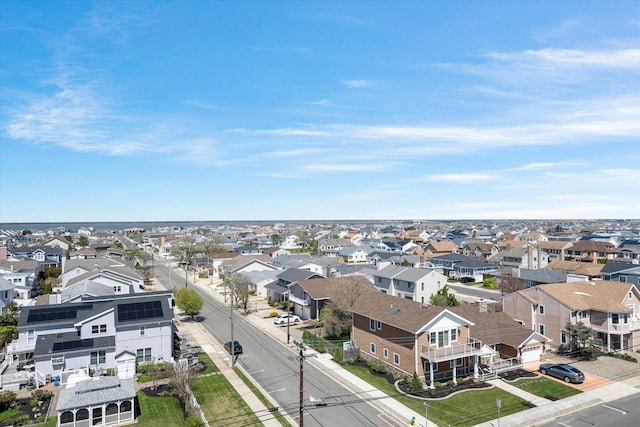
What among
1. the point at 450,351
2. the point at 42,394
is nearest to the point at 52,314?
the point at 42,394

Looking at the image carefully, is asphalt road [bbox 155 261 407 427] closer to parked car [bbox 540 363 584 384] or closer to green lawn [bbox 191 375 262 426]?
green lawn [bbox 191 375 262 426]

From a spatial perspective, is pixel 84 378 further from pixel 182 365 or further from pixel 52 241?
pixel 52 241

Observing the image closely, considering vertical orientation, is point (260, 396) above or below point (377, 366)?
below

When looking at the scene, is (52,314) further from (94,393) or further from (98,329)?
(94,393)

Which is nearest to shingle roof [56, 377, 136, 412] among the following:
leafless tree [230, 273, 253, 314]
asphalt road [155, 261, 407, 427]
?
asphalt road [155, 261, 407, 427]

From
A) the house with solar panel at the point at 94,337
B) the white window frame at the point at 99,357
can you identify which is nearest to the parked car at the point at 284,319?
the house with solar panel at the point at 94,337

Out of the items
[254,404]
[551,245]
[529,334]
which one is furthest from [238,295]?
[551,245]

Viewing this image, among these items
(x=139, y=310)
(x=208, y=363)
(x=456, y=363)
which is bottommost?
(x=208, y=363)
